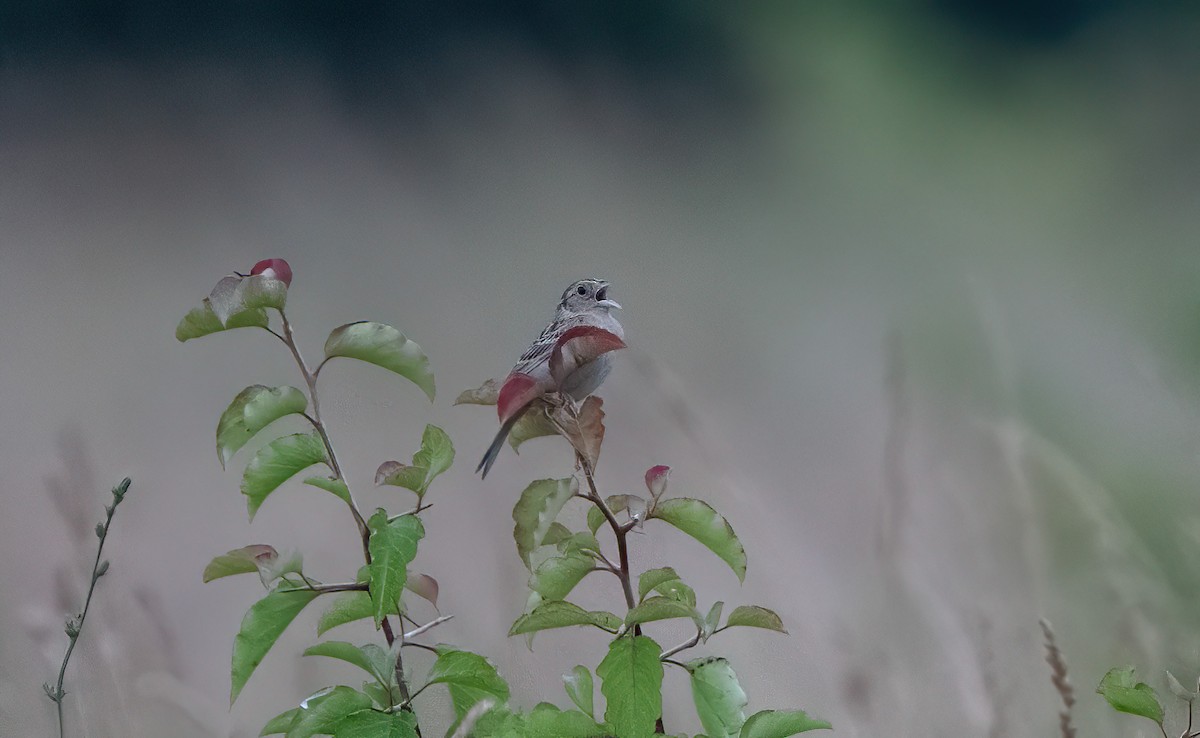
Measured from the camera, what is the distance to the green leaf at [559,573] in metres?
Result: 0.62

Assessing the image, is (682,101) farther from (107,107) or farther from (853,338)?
(107,107)

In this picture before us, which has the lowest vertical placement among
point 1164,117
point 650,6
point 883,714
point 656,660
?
point 656,660

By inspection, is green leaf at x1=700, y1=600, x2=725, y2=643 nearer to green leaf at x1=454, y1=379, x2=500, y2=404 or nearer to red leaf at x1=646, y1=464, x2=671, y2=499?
red leaf at x1=646, y1=464, x2=671, y2=499

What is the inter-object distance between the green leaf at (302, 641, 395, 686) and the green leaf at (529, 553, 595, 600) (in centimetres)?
10

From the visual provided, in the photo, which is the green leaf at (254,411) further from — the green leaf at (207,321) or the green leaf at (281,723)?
the green leaf at (281,723)

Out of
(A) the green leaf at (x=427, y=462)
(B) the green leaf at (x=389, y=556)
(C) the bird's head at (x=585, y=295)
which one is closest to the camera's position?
(B) the green leaf at (x=389, y=556)

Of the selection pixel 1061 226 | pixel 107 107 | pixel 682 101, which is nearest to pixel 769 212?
pixel 682 101

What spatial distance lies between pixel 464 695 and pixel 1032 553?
1.12m

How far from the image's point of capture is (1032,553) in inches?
57.9

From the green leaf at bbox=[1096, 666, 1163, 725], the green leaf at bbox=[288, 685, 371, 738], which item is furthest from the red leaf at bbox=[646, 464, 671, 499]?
the green leaf at bbox=[1096, 666, 1163, 725]

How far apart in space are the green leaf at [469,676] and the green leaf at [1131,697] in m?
0.40

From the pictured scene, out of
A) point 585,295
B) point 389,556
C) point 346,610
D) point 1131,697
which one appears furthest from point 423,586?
point 585,295

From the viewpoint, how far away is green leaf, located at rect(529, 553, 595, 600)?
0.62 meters

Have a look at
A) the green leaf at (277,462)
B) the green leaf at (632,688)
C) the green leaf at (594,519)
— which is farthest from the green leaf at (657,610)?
the green leaf at (277,462)
